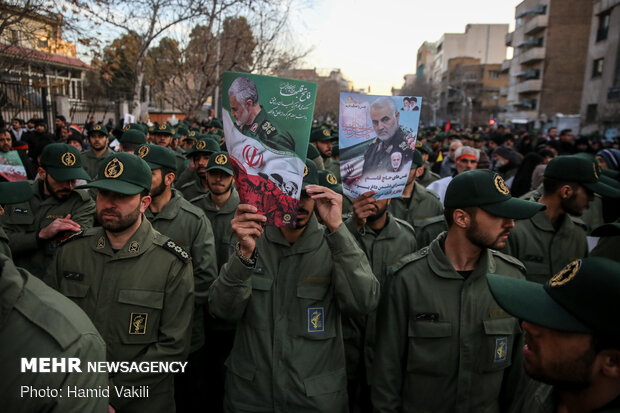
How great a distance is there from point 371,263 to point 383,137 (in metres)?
1.31

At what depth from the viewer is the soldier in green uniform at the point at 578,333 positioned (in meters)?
1.50

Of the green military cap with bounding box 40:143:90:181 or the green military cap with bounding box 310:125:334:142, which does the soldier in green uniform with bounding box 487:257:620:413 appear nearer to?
the green military cap with bounding box 40:143:90:181

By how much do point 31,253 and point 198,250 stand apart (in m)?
1.48

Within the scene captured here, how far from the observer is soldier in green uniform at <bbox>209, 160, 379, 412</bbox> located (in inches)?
102

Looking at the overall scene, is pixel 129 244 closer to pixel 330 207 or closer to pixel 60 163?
pixel 330 207

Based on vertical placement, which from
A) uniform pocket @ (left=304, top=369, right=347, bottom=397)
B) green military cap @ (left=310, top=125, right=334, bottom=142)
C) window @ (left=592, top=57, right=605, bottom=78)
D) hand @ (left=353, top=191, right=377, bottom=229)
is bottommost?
uniform pocket @ (left=304, top=369, right=347, bottom=397)

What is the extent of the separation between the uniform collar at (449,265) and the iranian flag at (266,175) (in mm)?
927

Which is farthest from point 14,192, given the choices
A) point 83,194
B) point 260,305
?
point 260,305

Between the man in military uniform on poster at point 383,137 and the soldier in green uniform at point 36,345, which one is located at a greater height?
the man in military uniform on poster at point 383,137

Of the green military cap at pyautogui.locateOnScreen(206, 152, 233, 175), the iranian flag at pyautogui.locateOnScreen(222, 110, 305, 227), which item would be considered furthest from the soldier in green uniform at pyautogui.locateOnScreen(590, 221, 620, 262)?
the green military cap at pyautogui.locateOnScreen(206, 152, 233, 175)

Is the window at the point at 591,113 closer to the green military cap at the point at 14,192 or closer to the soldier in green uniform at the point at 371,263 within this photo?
the soldier in green uniform at the point at 371,263

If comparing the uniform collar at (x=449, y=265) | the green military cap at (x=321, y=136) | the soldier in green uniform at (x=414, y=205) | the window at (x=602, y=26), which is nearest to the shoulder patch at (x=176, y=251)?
the uniform collar at (x=449, y=265)

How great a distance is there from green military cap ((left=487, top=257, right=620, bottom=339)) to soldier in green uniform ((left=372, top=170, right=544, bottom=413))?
82 centimetres

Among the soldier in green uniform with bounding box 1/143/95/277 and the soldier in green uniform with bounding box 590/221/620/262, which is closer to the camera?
the soldier in green uniform with bounding box 590/221/620/262
